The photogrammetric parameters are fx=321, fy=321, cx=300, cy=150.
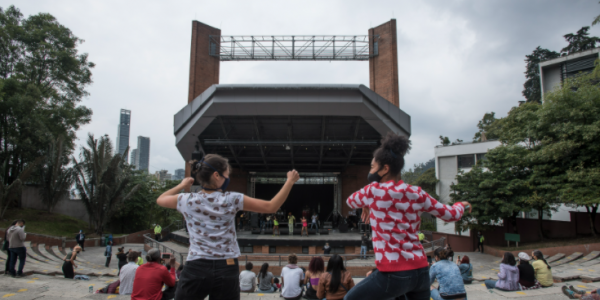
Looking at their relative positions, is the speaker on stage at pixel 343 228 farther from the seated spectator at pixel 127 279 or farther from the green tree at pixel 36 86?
the green tree at pixel 36 86

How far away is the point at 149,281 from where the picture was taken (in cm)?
324

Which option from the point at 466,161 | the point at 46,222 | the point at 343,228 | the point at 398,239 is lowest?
the point at 343,228

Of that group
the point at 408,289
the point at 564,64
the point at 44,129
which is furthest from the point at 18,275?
the point at 564,64

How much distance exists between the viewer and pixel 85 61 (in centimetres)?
2539

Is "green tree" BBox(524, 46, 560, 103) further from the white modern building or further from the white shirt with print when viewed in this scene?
the white shirt with print

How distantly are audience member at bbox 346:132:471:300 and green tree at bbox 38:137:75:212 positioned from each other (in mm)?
24857

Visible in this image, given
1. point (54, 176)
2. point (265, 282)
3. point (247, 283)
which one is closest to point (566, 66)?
point (265, 282)

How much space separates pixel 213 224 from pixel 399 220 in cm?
116

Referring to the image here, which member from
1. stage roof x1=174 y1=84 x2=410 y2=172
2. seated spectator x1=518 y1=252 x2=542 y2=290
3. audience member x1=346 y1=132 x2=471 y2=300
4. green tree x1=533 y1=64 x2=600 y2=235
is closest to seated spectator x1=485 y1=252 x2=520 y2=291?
seated spectator x1=518 y1=252 x2=542 y2=290

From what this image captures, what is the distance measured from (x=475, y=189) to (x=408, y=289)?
19.2 metres

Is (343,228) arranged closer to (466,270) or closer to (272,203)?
(466,270)

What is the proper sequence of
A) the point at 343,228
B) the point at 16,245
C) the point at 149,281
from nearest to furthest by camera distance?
1. the point at 149,281
2. the point at 16,245
3. the point at 343,228

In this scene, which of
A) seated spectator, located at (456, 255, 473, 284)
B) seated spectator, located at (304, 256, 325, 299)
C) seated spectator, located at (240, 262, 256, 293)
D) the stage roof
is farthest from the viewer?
the stage roof

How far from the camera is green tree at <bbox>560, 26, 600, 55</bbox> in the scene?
30203mm
